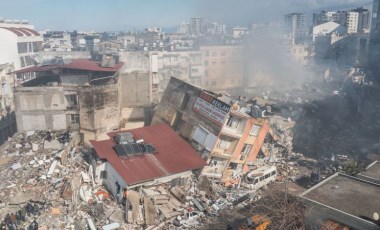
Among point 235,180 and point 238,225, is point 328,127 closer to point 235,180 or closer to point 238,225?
point 235,180

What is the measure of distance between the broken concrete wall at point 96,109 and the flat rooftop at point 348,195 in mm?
15592

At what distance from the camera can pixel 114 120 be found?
88.6 ft

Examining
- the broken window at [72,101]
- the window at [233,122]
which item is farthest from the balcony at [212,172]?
the broken window at [72,101]

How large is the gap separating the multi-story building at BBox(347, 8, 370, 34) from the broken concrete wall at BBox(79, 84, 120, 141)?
9009cm

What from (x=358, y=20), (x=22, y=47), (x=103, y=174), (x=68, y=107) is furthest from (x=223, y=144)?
(x=358, y=20)

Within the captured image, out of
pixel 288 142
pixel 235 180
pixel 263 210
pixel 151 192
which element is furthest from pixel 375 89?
pixel 151 192

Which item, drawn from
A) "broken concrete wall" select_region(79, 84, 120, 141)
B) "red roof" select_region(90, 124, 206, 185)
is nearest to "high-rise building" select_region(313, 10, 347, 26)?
"broken concrete wall" select_region(79, 84, 120, 141)

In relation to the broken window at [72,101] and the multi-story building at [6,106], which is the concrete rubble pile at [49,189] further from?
the multi-story building at [6,106]

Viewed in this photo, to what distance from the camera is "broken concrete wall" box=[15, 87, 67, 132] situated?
25047mm

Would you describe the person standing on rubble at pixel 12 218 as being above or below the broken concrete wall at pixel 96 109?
below

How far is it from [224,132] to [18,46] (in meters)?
34.4

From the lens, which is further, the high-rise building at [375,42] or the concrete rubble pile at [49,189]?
the high-rise building at [375,42]

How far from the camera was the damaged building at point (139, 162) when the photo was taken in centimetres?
1917

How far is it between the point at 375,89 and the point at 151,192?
113 ft
